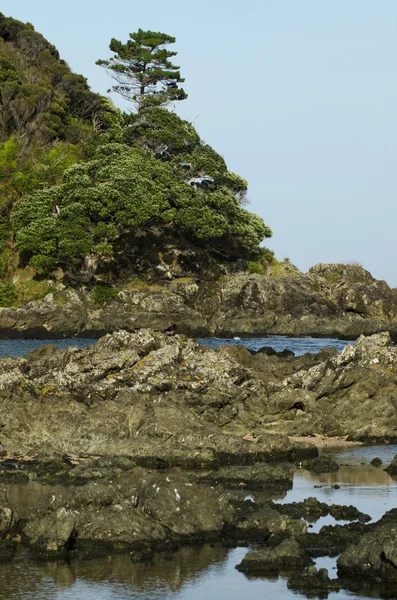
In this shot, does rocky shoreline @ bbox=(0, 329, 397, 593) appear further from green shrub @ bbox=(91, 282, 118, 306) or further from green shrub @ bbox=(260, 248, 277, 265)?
green shrub @ bbox=(260, 248, 277, 265)

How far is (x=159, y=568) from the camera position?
52.4 feet

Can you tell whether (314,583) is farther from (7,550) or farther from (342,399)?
(342,399)

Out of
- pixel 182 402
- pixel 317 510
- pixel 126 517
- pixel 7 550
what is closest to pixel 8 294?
pixel 182 402

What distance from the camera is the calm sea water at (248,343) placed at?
6438cm

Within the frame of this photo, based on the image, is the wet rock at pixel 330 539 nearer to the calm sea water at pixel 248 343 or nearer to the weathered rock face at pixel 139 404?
the weathered rock face at pixel 139 404

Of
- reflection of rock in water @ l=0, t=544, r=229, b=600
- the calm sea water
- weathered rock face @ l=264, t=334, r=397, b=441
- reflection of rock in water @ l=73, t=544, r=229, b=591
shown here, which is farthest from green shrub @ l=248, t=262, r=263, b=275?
reflection of rock in water @ l=0, t=544, r=229, b=600

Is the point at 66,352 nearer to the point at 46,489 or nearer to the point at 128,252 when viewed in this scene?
the point at 46,489

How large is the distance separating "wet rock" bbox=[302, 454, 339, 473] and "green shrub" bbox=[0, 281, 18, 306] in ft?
215

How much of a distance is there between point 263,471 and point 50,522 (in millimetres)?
6741

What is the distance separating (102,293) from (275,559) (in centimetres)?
7320

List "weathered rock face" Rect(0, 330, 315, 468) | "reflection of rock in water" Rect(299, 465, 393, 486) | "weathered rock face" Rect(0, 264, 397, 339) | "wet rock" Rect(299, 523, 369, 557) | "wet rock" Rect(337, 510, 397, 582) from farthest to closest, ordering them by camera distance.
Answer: "weathered rock face" Rect(0, 264, 397, 339)
"weathered rock face" Rect(0, 330, 315, 468)
"reflection of rock in water" Rect(299, 465, 393, 486)
"wet rock" Rect(299, 523, 369, 557)
"wet rock" Rect(337, 510, 397, 582)

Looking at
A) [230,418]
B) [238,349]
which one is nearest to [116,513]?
[230,418]

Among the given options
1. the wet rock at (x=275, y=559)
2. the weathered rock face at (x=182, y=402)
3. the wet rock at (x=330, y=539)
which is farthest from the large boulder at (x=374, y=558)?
the weathered rock face at (x=182, y=402)

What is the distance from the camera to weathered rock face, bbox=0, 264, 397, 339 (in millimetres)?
79438
